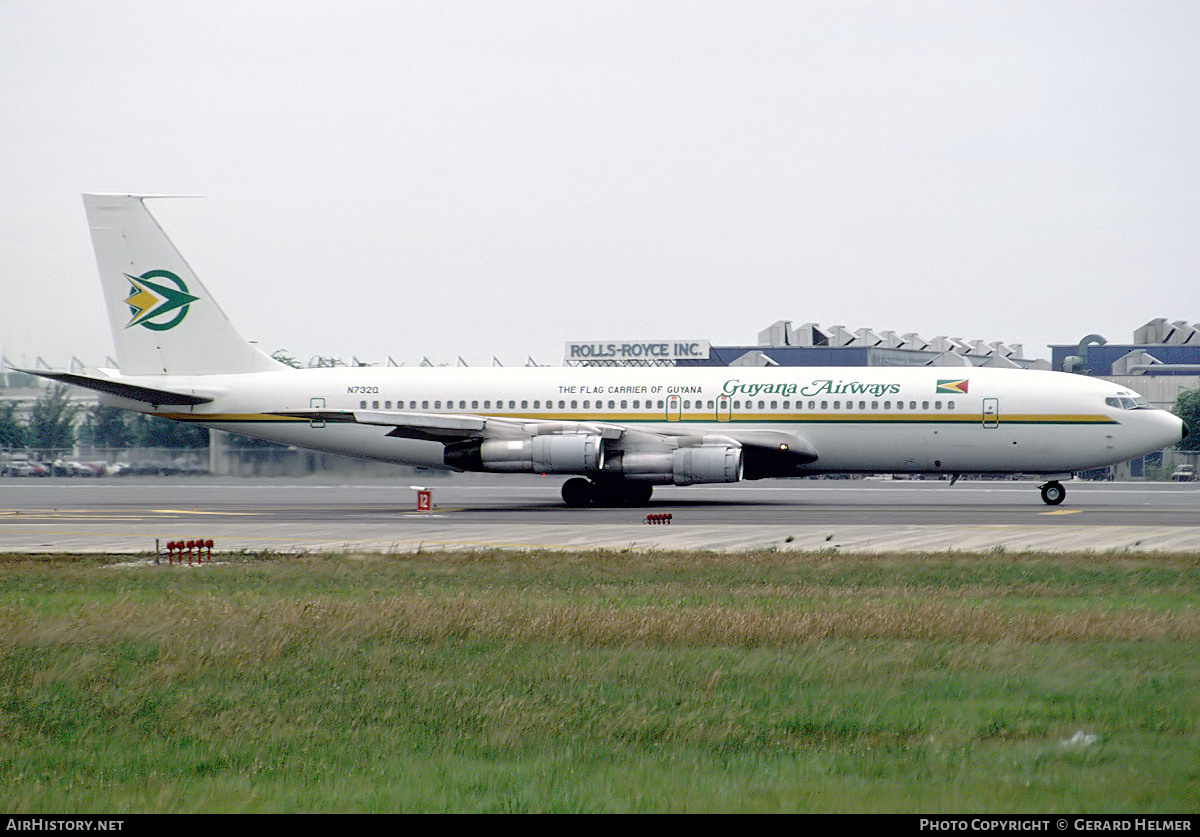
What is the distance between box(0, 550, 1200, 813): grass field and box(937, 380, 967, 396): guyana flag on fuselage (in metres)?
20.8

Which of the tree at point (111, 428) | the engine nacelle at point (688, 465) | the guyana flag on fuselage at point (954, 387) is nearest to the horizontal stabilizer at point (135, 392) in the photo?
the engine nacelle at point (688, 465)

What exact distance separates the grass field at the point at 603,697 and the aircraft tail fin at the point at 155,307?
25696 mm

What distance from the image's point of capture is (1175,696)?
10.7 m

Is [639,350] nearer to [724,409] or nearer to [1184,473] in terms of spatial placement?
[1184,473]

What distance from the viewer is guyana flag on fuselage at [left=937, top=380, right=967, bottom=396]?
39.7 metres

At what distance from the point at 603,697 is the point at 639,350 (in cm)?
10737

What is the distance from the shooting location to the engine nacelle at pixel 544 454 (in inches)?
1544

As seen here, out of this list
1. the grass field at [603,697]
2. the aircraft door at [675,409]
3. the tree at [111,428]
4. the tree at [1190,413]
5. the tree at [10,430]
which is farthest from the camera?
the tree at [10,430]

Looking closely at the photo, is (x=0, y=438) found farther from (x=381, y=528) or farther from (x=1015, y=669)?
(x=1015, y=669)

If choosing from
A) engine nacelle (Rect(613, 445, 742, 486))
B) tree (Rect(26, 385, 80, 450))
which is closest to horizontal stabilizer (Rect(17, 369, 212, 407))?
engine nacelle (Rect(613, 445, 742, 486))

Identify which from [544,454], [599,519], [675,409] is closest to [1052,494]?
[675,409]

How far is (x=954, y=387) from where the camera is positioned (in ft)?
131

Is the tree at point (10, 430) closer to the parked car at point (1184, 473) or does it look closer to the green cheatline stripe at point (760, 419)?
the green cheatline stripe at point (760, 419)

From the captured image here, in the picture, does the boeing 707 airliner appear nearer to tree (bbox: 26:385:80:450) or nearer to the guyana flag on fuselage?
the guyana flag on fuselage
